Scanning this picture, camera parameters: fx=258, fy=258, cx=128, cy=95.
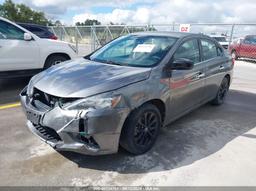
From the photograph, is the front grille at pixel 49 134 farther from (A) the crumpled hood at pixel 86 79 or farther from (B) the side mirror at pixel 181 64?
(B) the side mirror at pixel 181 64

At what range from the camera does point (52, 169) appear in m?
3.04

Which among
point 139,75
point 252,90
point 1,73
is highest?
point 139,75

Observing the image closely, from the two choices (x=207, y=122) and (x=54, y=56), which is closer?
(x=207, y=122)

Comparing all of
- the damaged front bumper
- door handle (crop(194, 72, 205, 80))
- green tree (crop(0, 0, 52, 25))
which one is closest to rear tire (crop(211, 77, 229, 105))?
door handle (crop(194, 72, 205, 80))

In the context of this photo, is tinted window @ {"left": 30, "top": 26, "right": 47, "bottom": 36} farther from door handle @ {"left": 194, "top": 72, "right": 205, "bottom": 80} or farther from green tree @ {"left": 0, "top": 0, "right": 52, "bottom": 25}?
green tree @ {"left": 0, "top": 0, "right": 52, "bottom": 25}

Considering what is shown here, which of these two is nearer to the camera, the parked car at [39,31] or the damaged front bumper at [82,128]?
the damaged front bumper at [82,128]

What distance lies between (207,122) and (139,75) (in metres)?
2.12

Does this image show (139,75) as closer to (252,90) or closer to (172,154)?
(172,154)

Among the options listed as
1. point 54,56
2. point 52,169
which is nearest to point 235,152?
point 52,169

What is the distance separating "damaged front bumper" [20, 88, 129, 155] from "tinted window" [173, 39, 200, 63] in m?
1.53

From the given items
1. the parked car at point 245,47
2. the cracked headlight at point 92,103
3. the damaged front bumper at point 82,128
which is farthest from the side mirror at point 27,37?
the parked car at point 245,47

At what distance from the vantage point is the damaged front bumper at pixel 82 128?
8.96 feet

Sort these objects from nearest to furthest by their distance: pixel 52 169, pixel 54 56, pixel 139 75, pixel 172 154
Answer: pixel 52 169
pixel 139 75
pixel 172 154
pixel 54 56

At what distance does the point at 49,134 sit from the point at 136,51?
6.08ft
